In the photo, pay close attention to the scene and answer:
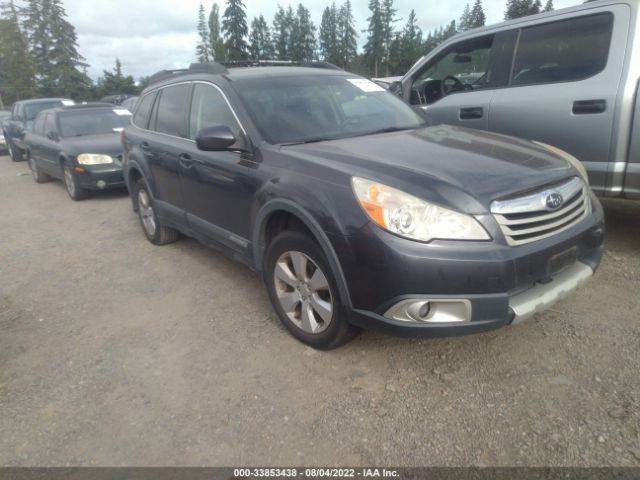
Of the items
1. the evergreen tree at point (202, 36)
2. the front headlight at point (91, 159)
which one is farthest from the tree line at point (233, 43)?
the front headlight at point (91, 159)

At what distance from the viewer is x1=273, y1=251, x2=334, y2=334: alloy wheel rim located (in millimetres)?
2727

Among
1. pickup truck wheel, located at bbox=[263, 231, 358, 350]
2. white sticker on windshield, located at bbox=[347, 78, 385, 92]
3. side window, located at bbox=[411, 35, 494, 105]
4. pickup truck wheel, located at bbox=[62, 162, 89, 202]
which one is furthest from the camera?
pickup truck wheel, located at bbox=[62, 162, 89, 202]

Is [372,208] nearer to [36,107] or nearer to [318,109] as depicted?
[318,109]

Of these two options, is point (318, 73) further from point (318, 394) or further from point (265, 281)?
point (318, 394)

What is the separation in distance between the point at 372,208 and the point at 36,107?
45.6 ft

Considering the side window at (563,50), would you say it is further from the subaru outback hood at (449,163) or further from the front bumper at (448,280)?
the front bumper at (448,280)

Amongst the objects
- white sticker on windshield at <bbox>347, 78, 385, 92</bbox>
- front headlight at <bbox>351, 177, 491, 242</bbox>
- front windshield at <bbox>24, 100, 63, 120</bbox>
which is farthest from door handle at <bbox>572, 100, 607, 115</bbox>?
front windshield at <bbox>24, 100, 63, 120</bbox>

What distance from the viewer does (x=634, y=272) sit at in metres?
3.68

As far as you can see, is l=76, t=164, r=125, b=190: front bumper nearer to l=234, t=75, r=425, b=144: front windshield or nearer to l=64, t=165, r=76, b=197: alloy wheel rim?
l=64, t=165, r=76, b=197: alloy wheel rim

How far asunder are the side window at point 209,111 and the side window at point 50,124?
5991 mm

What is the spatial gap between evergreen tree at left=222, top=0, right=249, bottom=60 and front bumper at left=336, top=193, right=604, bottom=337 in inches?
2106

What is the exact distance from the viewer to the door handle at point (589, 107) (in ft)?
12.1

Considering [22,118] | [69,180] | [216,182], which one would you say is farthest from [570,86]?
[22,118]

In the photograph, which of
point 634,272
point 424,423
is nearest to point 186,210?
point 424,423
